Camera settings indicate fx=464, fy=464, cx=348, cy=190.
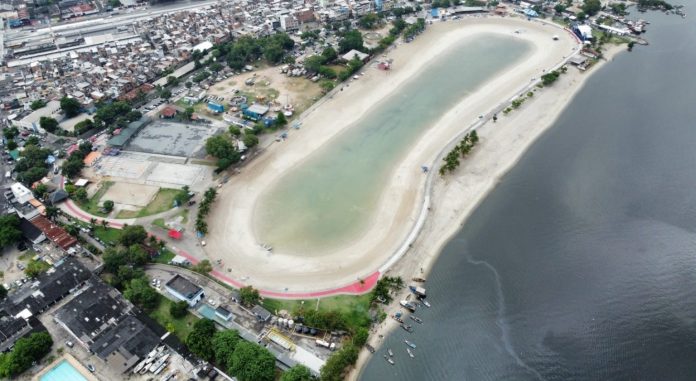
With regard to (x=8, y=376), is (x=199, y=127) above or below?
above

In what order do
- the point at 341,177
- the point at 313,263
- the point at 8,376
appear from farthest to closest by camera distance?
the point at 341,177, the point at 313,263, the point at 8,376

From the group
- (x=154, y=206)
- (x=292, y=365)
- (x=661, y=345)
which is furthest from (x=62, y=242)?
(x=661, y=345)

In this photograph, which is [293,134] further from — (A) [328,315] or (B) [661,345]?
(B) [661,345]

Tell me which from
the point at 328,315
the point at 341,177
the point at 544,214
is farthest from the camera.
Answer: the point at 341,177

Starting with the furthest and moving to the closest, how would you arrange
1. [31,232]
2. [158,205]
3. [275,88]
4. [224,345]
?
[275,88] < [158,205] < [31,232] < [224,345]

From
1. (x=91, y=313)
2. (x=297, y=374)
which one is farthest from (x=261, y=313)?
(x=91, y=313)

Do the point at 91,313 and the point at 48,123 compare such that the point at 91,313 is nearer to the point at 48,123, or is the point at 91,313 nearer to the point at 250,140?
the point at 250,140

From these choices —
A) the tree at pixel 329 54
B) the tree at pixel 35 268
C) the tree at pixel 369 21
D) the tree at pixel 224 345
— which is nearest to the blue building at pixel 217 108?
the tree at pixel 329 54
